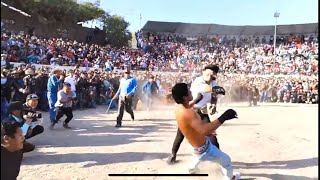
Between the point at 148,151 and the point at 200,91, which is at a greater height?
the point at 200,91

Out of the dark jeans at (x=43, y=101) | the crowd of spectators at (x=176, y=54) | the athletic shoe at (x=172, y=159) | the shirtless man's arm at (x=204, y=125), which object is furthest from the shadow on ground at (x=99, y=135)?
the crowd of spectators at (x=176, y=54)

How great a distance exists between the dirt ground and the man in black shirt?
230 cm

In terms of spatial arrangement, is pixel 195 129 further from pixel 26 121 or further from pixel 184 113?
pixel 26 121

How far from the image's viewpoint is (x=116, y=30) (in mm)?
31828

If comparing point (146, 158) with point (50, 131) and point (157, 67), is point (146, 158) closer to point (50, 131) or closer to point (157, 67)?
point (50, 131)

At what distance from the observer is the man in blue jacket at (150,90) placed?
1501 centimetres

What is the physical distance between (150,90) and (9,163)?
11713mm

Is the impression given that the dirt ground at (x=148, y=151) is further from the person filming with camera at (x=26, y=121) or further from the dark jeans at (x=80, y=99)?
the dark jeans at (x=80, y=99)

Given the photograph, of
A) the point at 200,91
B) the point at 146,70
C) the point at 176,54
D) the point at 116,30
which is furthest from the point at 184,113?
the point at 116,30

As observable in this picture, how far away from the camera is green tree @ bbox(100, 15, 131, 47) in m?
30.7

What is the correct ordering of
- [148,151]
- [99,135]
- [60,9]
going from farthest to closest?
[60,9]
[99,135]
[148,151]

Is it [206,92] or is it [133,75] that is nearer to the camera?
[206,92]

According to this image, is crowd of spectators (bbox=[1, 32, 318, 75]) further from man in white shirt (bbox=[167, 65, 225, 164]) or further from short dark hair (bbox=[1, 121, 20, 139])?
short dark hair (bbox=[1, 121, 20, 139])

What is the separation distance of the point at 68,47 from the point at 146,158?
14.5 m
